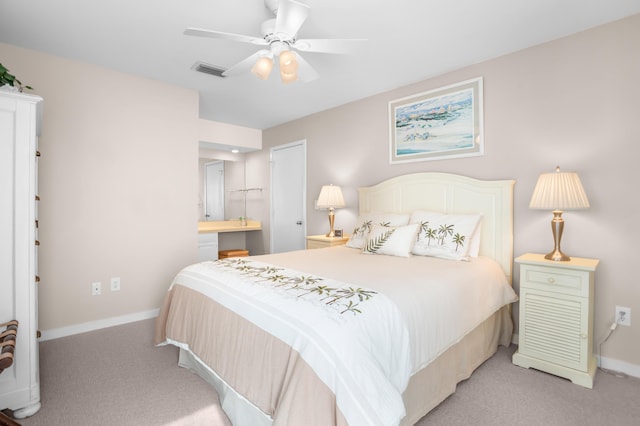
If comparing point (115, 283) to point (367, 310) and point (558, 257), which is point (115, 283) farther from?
point (558, 257)

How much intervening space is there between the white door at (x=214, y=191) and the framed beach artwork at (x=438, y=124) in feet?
10.1

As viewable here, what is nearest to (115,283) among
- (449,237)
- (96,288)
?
(96,288)

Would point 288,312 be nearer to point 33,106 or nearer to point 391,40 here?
point 33,106

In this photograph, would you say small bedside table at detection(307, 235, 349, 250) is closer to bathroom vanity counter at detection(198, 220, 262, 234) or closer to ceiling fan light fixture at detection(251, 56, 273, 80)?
bathroom vanity counter at detection(198, 220, 262, 234)

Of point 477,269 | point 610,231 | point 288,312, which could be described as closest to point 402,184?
point 477,269

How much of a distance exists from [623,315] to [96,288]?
14.2 ft

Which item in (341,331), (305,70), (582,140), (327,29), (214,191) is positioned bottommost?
(341,331)

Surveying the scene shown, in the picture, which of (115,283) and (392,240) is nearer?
(392,240)

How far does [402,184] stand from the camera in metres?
3.43

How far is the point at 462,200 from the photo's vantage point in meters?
2.96

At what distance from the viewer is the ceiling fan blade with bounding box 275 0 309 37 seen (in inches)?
66.8

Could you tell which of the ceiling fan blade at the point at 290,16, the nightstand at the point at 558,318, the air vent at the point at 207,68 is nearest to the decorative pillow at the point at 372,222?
the nightstand at the point at 558,318

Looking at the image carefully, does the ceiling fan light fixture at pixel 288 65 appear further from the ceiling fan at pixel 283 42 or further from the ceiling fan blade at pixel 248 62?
the ceiling fan blade at pixel 248 62

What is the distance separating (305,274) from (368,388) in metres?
0.93
